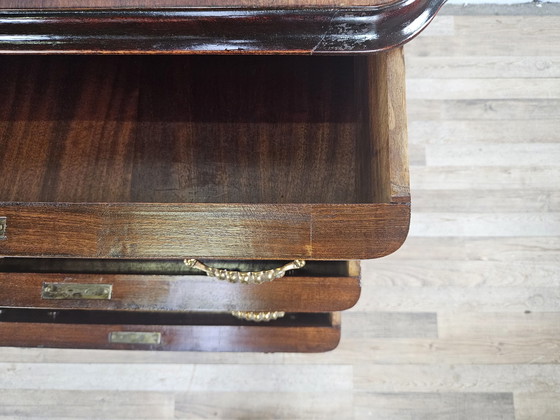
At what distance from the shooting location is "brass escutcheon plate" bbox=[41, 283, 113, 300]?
54 centimetres

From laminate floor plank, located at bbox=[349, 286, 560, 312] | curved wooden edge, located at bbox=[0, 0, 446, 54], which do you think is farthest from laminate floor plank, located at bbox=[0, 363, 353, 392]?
curved wooden edge, located at bbox=[0, 0, 446, 54]

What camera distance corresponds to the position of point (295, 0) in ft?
1.19

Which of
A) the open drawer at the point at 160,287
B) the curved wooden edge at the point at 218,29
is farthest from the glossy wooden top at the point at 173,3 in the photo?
the open drawer at the point at 160,287

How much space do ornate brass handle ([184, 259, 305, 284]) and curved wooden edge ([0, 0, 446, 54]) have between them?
19cm

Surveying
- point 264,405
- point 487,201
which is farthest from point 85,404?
point 487,201

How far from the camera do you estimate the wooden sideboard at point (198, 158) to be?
1.27 feet

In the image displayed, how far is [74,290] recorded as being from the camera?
1.78ft

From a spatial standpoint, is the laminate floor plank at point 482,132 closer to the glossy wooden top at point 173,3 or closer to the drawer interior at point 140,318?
the drawer interior at point 140,318

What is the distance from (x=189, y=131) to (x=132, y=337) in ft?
1.01

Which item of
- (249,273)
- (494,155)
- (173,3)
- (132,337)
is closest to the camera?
(173,3)

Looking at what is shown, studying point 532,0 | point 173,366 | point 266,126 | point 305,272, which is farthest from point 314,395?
point 532,0

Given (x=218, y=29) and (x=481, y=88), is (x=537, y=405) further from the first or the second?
(x=218, y=29)

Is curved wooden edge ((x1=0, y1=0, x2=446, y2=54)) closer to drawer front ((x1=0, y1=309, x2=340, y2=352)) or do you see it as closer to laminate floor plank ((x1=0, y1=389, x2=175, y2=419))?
drawer front ((x1=0, y1=309, x2=340, y2=352))

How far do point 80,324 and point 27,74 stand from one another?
12.5 inches
